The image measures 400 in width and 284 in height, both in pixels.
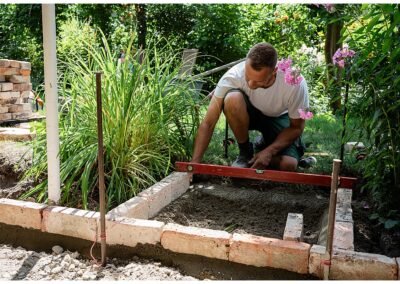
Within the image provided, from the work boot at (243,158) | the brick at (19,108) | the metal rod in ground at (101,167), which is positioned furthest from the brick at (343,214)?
the brick at (19,108)

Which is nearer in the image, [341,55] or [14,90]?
[341,55]

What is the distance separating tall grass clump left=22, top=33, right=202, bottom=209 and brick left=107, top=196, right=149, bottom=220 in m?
0.12

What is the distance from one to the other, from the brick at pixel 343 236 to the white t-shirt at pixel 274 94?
0.96 metres

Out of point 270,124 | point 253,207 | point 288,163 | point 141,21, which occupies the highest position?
point 141,21

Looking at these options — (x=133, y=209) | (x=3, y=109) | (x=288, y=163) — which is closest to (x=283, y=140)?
(x=288, y=163)

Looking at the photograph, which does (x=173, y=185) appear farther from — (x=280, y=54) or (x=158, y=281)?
(x=280, y=54)

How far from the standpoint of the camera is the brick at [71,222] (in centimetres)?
216

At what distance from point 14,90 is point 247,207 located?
12.4 ft

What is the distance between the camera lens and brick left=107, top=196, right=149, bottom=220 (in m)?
2.20

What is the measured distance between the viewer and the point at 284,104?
118 inches

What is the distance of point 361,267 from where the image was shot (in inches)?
68.8

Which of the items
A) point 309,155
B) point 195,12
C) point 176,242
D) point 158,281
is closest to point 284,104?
point 309,155

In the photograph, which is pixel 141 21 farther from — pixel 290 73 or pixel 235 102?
pixel 290 73

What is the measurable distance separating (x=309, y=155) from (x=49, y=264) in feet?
7.18
